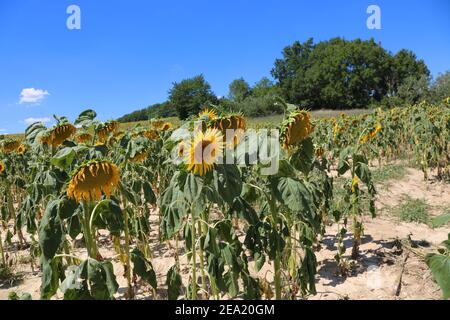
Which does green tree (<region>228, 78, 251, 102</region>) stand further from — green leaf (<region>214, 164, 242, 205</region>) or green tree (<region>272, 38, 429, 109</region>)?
green leaf (<region>214, 164, 242, 205</region>)

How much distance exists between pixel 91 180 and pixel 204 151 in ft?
1.66

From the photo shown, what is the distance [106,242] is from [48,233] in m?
2.55

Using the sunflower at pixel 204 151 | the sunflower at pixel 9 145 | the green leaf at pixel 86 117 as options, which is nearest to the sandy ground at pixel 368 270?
the sunflower at pixel 204 151

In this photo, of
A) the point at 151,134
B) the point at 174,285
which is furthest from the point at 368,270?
the point at 151,134

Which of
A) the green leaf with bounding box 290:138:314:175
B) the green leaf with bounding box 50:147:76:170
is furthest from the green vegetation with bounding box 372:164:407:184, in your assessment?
the green leaf with bounding box 50:147:76:170

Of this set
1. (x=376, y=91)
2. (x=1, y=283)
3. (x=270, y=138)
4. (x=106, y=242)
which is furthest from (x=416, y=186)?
(x=376, y=91)

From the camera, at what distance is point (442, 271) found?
159 cm

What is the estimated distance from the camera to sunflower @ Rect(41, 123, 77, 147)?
2.33m

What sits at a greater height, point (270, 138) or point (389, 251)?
point (270, 138)

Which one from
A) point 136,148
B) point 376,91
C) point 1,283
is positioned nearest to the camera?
point 136,148
